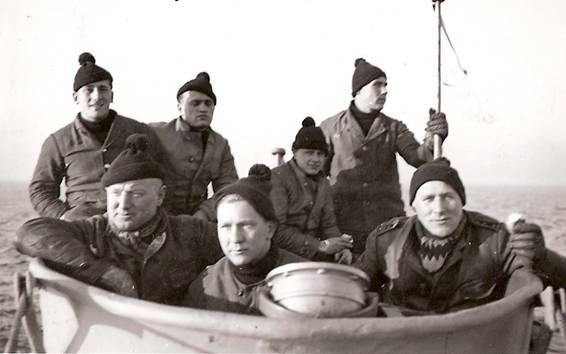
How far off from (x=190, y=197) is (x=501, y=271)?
2476mm

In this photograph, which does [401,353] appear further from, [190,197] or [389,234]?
[190,197]

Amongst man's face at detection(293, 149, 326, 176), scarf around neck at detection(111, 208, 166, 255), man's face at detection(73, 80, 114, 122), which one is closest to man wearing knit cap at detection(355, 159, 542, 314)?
→ scarf around neck at detection(111, 208, 166, 255)

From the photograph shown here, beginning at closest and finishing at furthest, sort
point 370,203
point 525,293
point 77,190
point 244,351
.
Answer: point 244,351
point 525,293
point 77,190
point 370,203

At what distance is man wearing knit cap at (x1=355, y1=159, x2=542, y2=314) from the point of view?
3.78 meters

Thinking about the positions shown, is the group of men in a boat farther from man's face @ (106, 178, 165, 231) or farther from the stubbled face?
the stubbled face

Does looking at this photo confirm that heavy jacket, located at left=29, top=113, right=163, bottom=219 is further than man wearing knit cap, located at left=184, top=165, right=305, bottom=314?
Yes

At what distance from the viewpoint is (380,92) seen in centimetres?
575

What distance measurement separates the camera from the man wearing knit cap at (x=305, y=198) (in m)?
5.08

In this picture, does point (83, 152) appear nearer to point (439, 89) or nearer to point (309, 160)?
point (309, 160)

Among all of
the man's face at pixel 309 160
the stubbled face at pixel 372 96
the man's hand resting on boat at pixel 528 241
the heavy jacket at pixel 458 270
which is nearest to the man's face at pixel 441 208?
the heavy jacket at pixel 458 270

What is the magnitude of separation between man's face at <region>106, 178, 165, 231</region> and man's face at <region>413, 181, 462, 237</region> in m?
1.46

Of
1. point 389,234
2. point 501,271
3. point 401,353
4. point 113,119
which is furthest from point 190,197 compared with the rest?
point 401,353

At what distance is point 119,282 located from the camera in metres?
3.53

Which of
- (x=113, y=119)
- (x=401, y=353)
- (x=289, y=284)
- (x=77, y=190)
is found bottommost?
(x=401, y=353)
